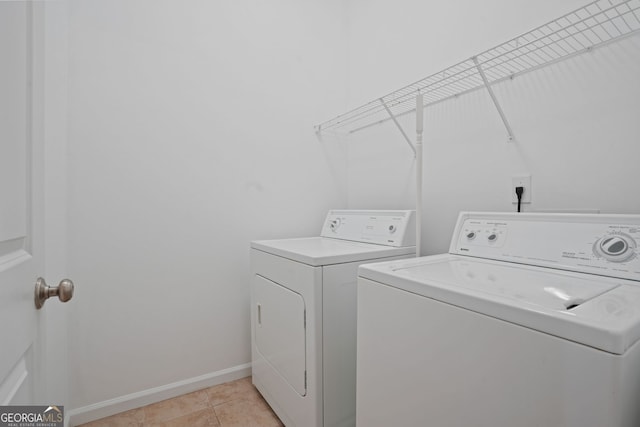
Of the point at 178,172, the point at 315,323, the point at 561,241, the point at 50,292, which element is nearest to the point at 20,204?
the point at 50,292

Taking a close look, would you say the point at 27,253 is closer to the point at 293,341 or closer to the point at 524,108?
the point at 293,341

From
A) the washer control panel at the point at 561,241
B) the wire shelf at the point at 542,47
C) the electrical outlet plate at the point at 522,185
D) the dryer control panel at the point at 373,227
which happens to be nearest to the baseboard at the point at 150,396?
the dryer control panel at the point at 373,227

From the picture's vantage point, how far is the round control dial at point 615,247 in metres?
0.87

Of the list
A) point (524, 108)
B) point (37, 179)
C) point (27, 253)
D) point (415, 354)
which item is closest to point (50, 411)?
point (27, 253)

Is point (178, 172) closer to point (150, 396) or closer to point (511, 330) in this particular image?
point (150, 396)

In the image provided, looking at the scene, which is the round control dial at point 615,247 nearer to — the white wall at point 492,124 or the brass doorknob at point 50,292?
the white wall at point 492,124

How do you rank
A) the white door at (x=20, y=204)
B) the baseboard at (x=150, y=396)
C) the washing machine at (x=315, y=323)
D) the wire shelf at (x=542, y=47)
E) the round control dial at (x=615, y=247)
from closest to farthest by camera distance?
1. the white door at (x=20, y=204)
2. the round control dial at (x=615, y=247)
3. the wire shelf at (x=542, y=47)
4. the washing machine at (x=315, y=323)
5. the baseboard at (x=150, y=396)

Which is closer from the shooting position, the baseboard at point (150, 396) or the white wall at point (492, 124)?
the white wall at point (492, 124)

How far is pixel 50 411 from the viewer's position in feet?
2.20

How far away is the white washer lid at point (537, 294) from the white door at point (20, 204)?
0.84m

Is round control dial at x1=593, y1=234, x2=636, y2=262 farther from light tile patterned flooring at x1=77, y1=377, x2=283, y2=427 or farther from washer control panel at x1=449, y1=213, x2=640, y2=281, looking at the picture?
light tile patterned flooring at x1=77, y1=377, x2=283, y2=427

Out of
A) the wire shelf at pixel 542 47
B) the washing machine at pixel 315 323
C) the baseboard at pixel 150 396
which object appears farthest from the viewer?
the baseboard at pixel 150 396

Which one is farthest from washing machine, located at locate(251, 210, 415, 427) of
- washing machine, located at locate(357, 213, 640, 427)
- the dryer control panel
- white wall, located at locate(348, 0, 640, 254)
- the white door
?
the white door

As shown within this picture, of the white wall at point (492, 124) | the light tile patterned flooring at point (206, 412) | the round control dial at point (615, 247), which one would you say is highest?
the white wall at point (492, 124)
